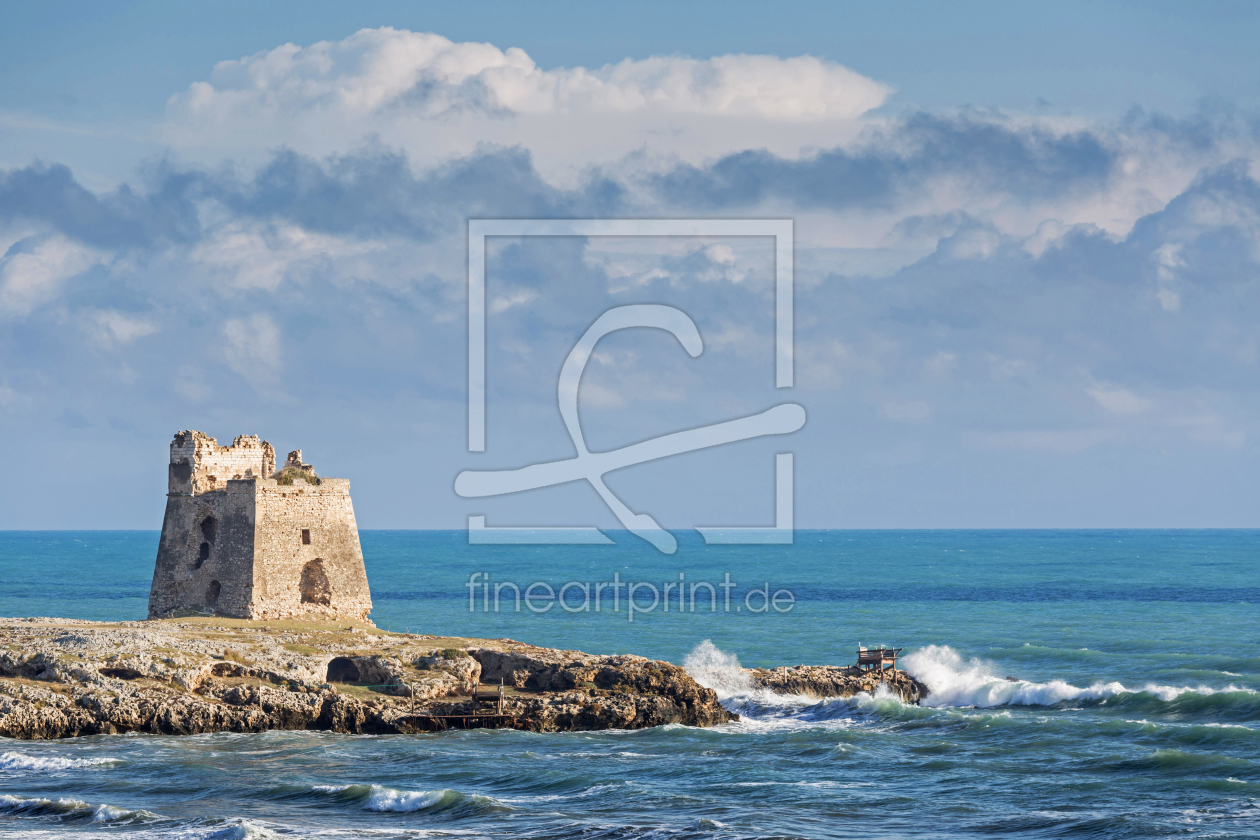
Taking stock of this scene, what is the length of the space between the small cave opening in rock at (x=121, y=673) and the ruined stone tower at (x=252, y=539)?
20.3 ft

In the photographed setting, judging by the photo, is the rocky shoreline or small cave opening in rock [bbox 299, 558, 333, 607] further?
small cave opening in rock [bbox 299, 558, 333, 607]

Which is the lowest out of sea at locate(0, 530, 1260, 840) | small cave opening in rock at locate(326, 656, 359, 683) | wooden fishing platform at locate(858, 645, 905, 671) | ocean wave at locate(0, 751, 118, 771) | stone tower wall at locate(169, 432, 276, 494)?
sea at locate(0, 530, 1260, 840)

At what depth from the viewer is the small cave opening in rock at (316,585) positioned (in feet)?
151

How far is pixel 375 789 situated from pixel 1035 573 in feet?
397

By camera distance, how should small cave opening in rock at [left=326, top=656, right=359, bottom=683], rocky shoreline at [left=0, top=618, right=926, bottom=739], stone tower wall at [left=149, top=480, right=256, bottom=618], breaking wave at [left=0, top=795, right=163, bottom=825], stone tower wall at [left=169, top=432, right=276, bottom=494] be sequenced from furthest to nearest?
1. stone tower wall at [left=169, top=432, right=276, bottom=494]
2. stone tower wall at [left=149, top=480, right=256, bottom=618]
3. small cave opening in rock at [left=326, top=656, right=359, bottom=683]
4. rocky shoreline at [left=0, top=618, right=926, bottom=739]
5. breaking wave at [left=0, top=795, right=163, bottom=825]

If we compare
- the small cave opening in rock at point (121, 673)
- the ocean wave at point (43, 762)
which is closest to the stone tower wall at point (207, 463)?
the small cave opening in rock at point (121, 673)

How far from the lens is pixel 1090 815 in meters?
30.8

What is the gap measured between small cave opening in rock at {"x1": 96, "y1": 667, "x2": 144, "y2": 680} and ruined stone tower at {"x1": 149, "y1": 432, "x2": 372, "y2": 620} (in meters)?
6.19

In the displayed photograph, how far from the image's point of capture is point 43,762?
112ft

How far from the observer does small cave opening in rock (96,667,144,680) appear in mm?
38031

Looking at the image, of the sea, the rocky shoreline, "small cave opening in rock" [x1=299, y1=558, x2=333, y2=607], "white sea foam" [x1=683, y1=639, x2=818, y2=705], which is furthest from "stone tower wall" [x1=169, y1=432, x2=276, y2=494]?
"white sea foam" [x1=683, y1=639, x2=818, y2=705]

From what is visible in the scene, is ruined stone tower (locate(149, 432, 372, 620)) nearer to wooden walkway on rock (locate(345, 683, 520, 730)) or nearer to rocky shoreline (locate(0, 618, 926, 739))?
rocky shoreline (locate(0, 618, 926, 739))

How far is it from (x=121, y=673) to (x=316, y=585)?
8841 millimetres

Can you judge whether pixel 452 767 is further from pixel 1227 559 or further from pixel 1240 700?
pixel 1227 559
